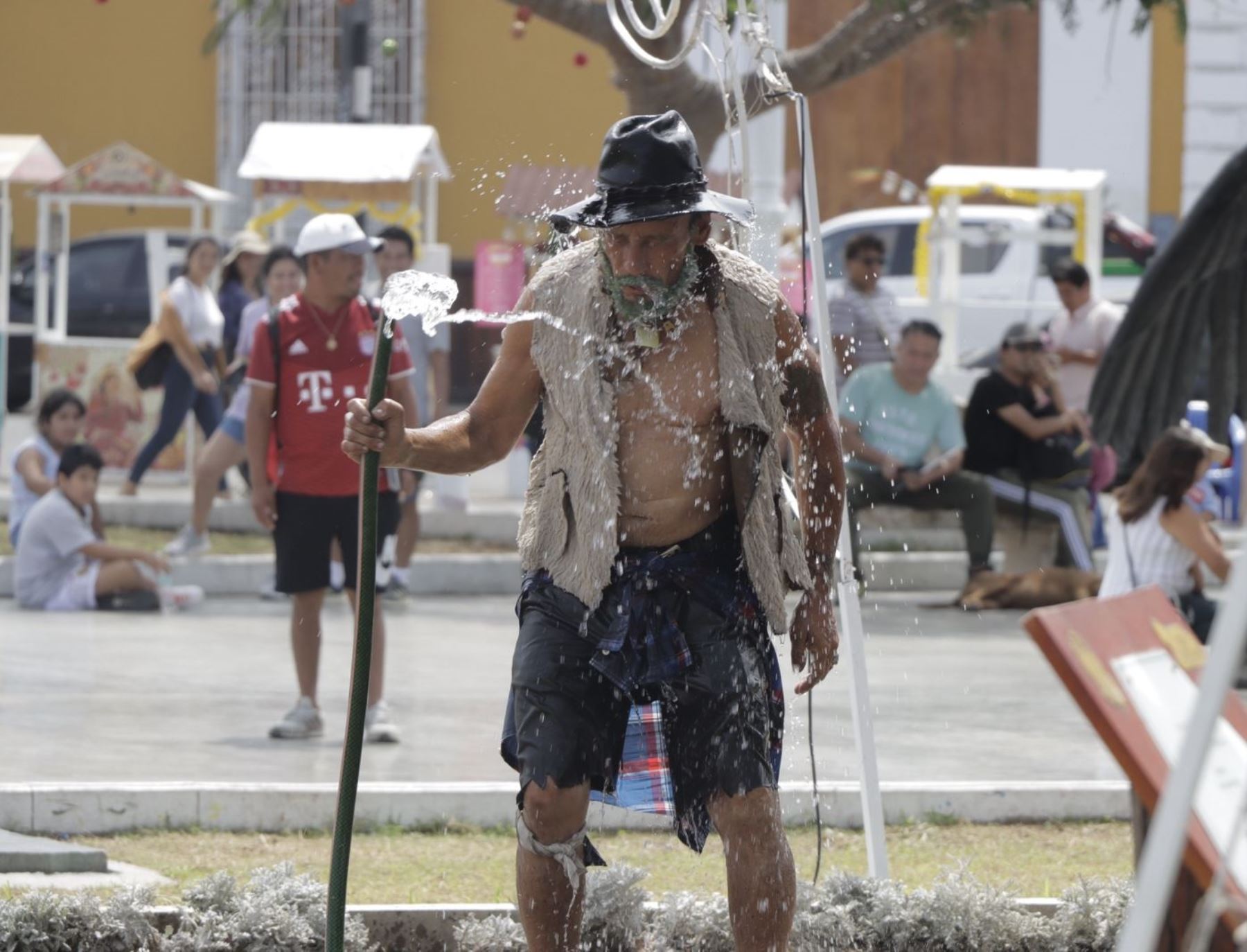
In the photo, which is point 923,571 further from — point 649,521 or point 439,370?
point 649,521

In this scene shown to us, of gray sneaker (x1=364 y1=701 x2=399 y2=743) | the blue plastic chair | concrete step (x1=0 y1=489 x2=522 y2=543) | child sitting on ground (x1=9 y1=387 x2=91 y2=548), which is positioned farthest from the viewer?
the blue plastic chair

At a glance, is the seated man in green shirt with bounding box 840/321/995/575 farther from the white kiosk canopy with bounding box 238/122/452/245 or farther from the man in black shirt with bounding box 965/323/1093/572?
the white kiosk canopy with bounding box 238/122/452/245

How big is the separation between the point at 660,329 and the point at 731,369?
159 millimetres

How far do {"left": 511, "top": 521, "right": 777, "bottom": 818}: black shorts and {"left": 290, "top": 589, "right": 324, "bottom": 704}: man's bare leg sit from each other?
129 inches

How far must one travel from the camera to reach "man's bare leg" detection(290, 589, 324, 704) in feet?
24.9

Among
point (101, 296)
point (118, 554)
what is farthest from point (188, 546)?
point (101, 296)

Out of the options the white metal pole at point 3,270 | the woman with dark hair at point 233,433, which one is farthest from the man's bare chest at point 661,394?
the white metal pole at point 3,270

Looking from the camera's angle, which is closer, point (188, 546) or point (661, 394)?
point (661, 394)

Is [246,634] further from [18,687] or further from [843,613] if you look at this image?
[843,613]

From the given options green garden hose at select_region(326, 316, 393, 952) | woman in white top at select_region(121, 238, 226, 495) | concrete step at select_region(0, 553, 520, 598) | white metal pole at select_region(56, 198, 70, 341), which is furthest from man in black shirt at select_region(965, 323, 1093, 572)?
green garden hose at select_region(326, 316, 393, 952)

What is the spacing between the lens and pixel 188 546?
474 inches

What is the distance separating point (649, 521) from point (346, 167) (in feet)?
34.5

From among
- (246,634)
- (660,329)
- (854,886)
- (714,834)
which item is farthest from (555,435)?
(246,634)

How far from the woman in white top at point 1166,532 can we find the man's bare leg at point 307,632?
3274mm
